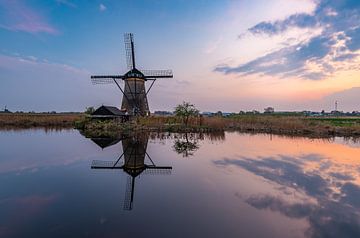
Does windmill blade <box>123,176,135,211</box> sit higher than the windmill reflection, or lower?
lower

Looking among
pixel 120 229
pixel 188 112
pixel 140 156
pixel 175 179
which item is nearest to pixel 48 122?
pixel 188 112

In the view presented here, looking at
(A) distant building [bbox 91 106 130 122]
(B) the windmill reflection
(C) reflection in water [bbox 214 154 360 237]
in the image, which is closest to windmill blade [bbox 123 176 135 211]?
(B) the windmill reflection

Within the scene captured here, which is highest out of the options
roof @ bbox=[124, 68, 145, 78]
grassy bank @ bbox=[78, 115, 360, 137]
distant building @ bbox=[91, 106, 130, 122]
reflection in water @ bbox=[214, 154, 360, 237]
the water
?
roof @ bbox=[124, 68, 145, 78]

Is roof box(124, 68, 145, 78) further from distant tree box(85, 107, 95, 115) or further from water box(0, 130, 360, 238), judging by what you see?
water box(0, 130, 360, 238)

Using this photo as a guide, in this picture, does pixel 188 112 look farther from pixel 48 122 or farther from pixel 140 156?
pixel 48 122

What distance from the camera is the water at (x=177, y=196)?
483cm

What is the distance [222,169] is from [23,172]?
786 cm

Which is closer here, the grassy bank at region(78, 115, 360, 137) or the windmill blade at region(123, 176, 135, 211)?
the windmill blade at region(123, 176, 135, 211)

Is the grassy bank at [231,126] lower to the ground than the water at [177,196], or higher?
higher

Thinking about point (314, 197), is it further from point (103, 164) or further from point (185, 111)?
point (185, 111)

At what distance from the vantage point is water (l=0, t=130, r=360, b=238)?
4.83 metres

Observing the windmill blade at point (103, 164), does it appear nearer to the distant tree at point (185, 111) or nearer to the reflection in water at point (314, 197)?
the reflection in water at point (314, 197)

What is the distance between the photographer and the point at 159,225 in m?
4.92

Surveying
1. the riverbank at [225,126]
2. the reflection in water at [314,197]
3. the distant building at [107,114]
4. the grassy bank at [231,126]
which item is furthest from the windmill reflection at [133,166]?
the distant building at [107,114]
